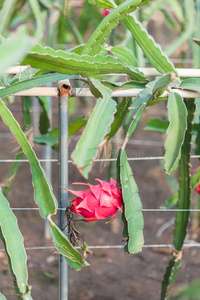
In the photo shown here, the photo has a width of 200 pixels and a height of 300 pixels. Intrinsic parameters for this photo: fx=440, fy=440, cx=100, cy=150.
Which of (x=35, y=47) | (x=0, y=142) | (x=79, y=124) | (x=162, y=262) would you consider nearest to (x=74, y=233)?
(x=35, y=47)

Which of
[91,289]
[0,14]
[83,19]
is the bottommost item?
[91,289]

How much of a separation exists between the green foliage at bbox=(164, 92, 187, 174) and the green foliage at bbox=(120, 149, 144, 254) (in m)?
0.08

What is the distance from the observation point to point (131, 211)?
866mm

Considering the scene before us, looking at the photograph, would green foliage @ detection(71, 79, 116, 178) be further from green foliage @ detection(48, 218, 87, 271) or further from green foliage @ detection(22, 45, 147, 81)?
green foliage @ detection(48, 218, 87, 271)

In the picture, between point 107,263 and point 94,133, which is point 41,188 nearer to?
point 94,133

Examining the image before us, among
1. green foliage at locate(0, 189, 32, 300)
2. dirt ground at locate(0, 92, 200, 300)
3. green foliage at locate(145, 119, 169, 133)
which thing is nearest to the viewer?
green foliage at locate(0, 189, 32, 300)

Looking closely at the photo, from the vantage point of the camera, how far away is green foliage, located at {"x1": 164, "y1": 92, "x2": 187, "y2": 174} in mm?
849

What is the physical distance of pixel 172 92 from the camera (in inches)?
36.0

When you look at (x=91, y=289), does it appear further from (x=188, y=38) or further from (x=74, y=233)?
(x=188, y=38)

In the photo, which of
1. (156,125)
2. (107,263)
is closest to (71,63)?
(156,125)

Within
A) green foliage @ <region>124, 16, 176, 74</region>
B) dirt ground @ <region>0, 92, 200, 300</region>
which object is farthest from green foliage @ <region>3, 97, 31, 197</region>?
green foliage @ <region>124, 16, 176, 74</region>

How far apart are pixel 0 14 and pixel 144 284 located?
1.08 m

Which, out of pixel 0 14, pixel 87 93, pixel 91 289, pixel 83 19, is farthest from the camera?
pixel 83 19

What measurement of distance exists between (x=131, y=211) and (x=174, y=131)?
0.59 ft
